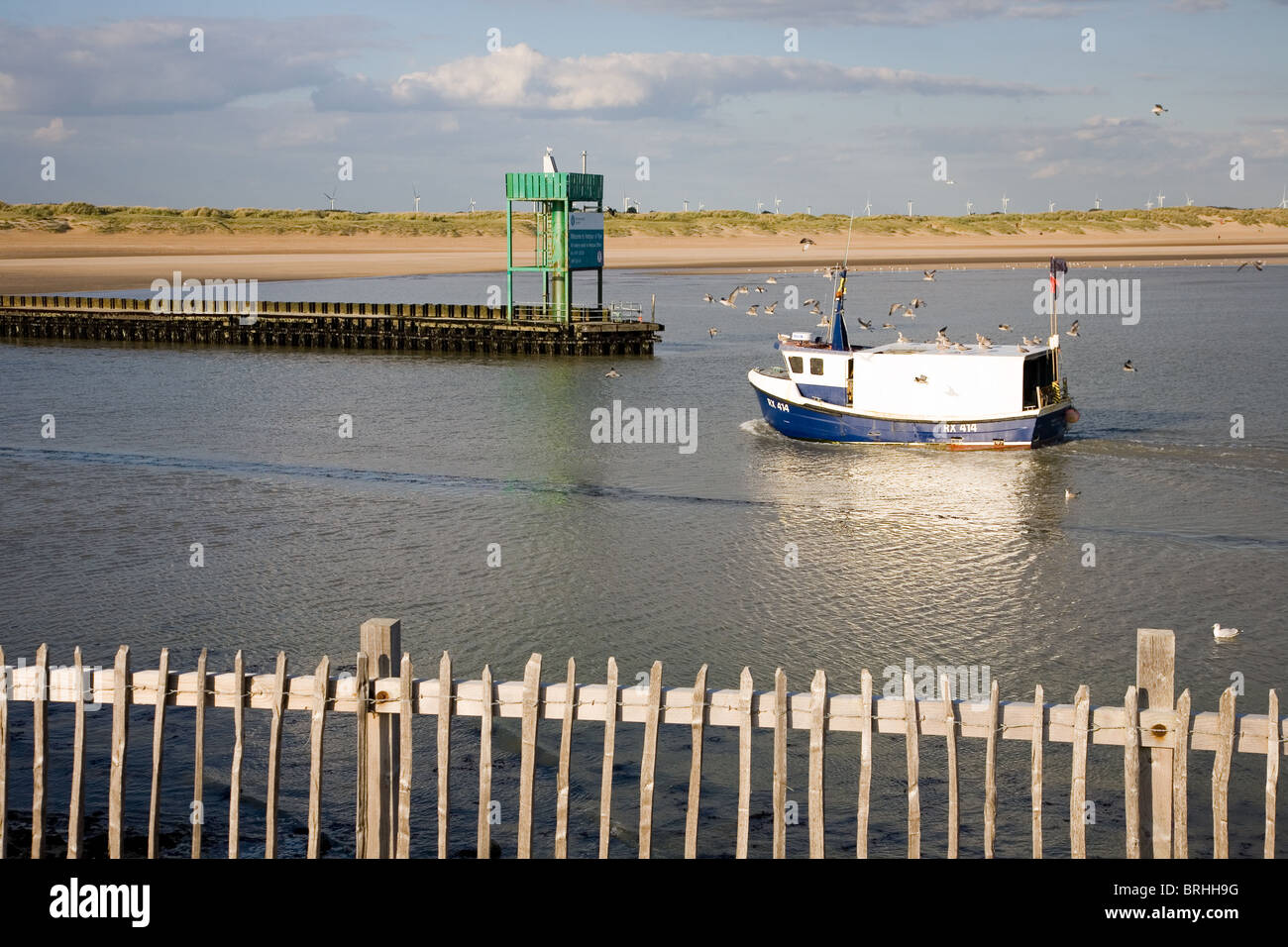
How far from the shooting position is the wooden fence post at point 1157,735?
8734 millimetres

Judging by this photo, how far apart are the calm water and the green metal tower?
17557 millimetres

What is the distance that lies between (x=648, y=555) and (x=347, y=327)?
5499cm

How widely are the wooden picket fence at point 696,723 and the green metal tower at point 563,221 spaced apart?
64825mm

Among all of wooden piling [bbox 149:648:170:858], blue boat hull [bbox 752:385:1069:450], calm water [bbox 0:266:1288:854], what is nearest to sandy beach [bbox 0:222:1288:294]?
calm water [bbox 0:266:1288:854]

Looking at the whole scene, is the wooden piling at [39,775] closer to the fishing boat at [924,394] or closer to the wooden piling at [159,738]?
the wooden piling at [159,738]

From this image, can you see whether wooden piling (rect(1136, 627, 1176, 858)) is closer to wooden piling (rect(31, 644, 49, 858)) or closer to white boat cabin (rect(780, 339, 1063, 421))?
wooden piling (rect(31, 644, 49, 858))

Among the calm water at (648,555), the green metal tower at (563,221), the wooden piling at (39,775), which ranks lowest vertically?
the calm water at (648,555)

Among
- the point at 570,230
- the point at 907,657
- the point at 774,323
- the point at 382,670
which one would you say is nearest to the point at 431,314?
the point at 570,230

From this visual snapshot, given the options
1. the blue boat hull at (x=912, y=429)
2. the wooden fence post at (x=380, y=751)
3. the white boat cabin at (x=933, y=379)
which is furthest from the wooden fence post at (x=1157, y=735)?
the blue boat hull at (x=912, y=429)

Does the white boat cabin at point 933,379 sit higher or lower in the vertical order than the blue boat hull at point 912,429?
higher

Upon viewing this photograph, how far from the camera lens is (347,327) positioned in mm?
80125

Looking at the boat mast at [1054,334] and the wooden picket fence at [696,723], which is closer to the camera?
the wooden picket fence at [696,723]
